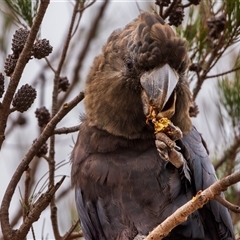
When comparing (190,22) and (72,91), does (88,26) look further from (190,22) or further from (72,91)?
(190,22)

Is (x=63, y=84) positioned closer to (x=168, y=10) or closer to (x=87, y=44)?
(x=168, y=10)

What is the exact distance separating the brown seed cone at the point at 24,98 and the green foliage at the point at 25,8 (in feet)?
2.29

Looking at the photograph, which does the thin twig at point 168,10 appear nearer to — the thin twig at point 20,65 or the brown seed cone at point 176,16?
the brown seed cone at point 176,16

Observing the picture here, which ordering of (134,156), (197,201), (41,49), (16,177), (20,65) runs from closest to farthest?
(197,201) → (20,65) → (41,49) → (16,177) → (134,156)

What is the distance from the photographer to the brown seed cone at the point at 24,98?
9.33 feet

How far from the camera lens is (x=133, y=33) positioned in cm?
329

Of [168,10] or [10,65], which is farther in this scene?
[168,10]

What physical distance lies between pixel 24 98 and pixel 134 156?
29.6 inches

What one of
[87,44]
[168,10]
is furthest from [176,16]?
[87,44]

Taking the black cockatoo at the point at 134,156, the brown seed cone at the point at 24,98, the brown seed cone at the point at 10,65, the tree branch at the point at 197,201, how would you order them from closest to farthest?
the tree branch at the point at 197,201
the brown seed cone at the point at 24,98
the brown seed cone at the point at 10,65
the black cockatoo at the point at 134,156

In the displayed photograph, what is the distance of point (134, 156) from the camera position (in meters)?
3.34

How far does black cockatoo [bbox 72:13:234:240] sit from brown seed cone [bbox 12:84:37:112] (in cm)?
55

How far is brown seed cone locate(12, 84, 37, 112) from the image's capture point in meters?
2.84

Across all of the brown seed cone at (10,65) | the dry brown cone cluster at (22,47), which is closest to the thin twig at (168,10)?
the dry brown cone cluster at (22,47)
